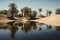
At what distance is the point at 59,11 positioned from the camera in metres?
112

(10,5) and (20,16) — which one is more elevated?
(10,5)

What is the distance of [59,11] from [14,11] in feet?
128

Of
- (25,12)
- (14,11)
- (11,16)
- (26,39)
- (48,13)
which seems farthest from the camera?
(48,13)

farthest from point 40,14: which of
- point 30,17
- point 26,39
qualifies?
point 26,39

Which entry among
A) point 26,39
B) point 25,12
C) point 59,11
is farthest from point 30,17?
point 26,39

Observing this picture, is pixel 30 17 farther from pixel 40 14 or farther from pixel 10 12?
pixel 40 14

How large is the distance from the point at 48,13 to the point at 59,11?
31.4 ft

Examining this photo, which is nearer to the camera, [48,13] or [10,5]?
[10,5]

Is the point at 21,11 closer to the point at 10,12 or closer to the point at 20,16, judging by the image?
the point at 20,16

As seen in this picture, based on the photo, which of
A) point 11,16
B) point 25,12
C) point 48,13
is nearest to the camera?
point 11,16

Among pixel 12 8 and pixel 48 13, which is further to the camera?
pixel 48 13

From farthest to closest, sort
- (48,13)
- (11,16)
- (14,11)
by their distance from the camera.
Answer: (48,13)
(14,11)
(11,16)

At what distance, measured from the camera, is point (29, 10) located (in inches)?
3979

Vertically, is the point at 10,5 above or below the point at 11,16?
above
